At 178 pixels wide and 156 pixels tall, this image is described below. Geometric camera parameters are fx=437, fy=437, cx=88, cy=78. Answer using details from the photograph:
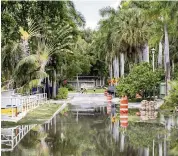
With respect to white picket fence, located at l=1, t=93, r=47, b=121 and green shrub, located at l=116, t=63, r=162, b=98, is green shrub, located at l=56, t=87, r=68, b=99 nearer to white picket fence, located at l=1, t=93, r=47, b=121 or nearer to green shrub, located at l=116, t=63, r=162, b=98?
green shrub, located at l=116, t=63, r=162, b=98

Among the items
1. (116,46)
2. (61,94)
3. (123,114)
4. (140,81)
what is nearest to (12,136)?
(123,114)

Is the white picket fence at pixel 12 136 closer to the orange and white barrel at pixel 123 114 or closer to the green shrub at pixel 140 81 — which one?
the orange and white barrel at pixel 123 114

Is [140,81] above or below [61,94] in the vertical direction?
above

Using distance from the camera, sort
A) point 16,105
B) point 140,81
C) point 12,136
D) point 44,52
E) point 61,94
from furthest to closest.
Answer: point 61,94 < point 44,52 < point 140,81 < point 16,105 < point 12,136

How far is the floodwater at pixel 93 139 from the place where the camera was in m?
12.5

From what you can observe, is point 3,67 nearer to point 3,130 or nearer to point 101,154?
point 3,130

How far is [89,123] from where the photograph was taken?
2102cm


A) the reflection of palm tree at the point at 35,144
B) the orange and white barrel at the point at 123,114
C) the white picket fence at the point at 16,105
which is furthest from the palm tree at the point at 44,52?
the reflection of palm tree at the point at 35,144

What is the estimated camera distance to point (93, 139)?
15289 mm

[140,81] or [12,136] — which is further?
[140,81]

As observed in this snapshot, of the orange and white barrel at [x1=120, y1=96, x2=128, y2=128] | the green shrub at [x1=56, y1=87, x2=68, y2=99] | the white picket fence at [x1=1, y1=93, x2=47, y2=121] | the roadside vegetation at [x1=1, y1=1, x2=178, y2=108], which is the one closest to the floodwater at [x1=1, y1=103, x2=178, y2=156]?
the orange and white barrel at [x1=120, y1=96, x2=128, y2=128]

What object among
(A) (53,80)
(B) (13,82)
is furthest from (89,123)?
(A) (53,80)

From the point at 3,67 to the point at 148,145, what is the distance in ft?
67.9

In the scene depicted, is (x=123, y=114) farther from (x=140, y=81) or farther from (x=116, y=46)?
(x=116, y=46)
